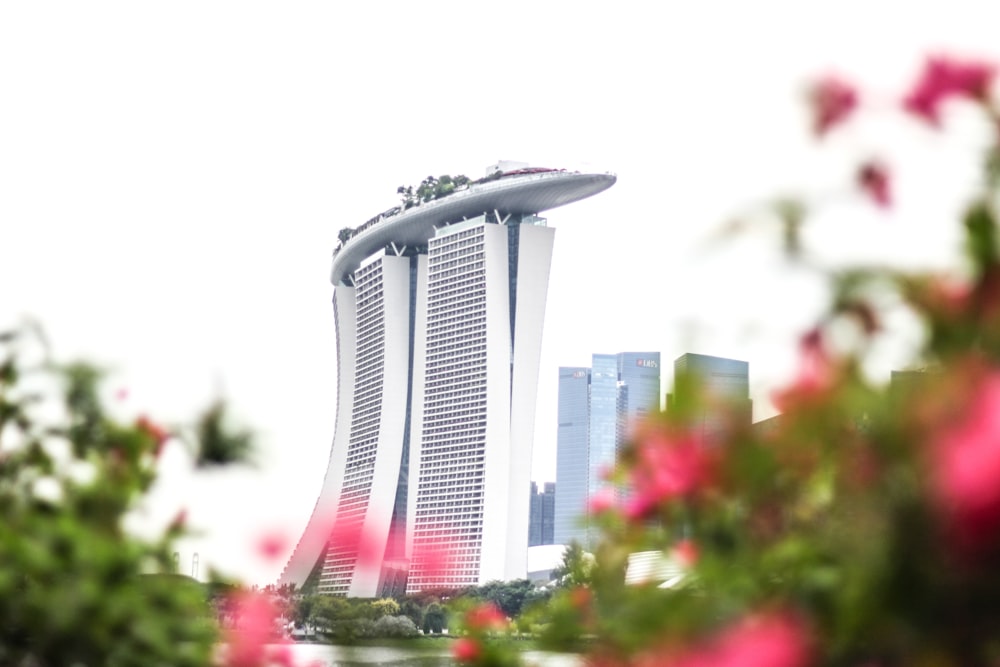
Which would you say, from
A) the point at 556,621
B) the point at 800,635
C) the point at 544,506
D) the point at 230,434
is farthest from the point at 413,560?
the point at 544,506

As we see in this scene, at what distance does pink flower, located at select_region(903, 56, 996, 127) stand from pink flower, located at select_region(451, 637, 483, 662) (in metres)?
0.67

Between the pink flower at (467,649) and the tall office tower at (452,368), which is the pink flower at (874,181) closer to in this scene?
the pink flower at (467,649)

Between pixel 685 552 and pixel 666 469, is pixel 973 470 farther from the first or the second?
pixel 685 552

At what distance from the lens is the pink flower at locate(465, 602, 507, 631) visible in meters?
1.41

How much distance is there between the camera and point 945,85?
1.17m

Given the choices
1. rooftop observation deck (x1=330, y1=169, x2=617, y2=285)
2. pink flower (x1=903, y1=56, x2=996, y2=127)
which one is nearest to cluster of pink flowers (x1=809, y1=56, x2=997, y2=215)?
pink flower (x1=903, y1=56, x2=996, y2=127)

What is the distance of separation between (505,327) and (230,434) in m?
44.3

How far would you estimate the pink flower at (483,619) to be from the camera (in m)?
1.41

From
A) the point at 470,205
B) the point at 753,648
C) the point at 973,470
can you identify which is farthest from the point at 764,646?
the point at 470,205

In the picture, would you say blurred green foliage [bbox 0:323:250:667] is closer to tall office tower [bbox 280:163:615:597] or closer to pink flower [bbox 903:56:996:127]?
pink flower [bbox 903:56:996:127]

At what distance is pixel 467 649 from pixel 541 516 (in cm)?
10700

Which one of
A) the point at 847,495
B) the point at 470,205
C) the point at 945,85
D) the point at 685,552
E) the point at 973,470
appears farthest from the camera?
the point at 470,205

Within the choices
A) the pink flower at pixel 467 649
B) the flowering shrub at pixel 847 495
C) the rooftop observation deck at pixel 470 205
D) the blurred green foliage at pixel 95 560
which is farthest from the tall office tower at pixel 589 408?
the flowering shrub at pixel 847 495

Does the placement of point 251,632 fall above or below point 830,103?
below
